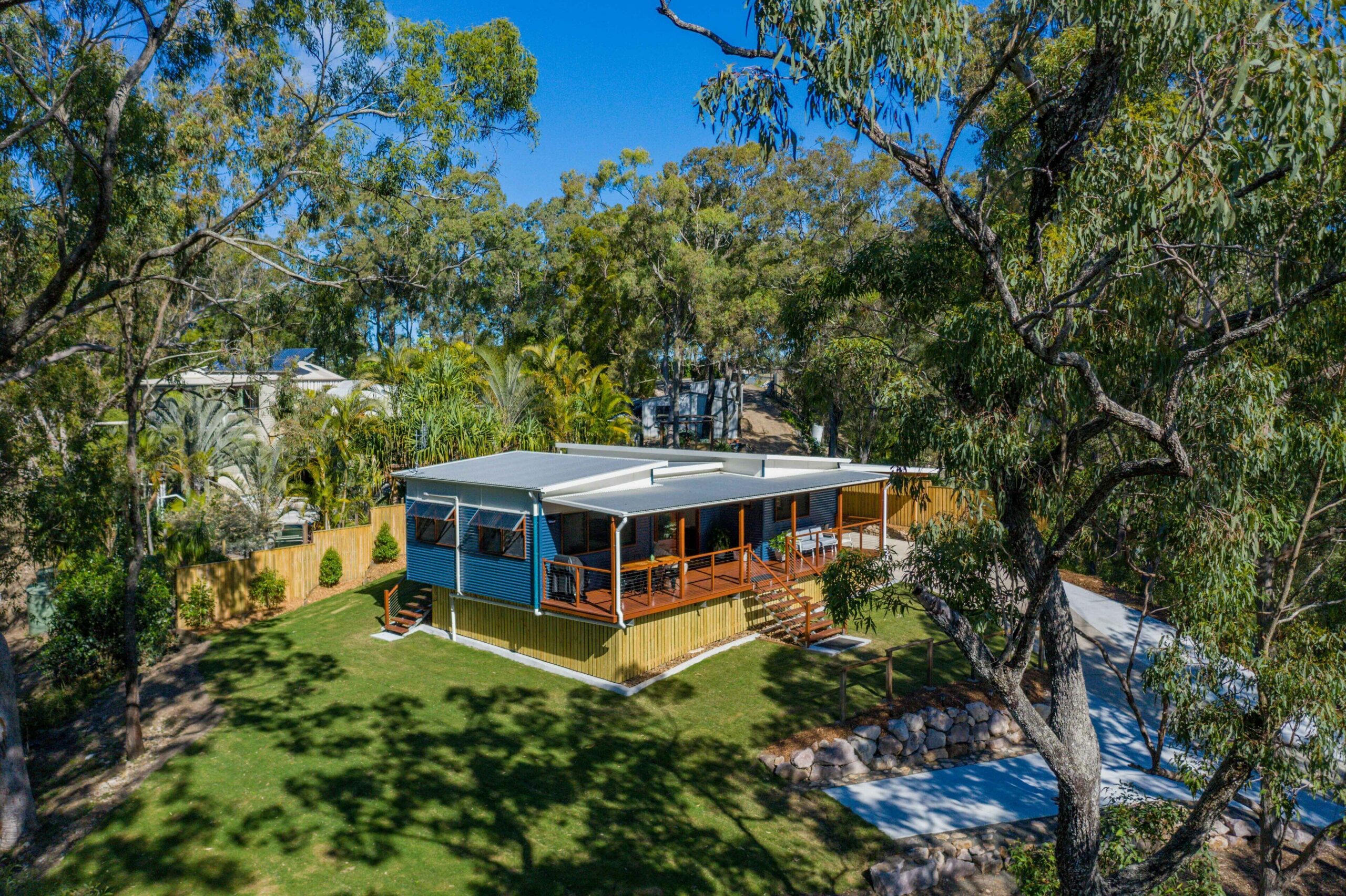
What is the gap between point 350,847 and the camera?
30.8 feet

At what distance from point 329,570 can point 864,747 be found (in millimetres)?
15214

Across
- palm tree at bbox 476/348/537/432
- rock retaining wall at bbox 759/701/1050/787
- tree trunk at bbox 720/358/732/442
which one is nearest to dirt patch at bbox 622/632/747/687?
rock retaining wall at bbox 759/701/1050/787

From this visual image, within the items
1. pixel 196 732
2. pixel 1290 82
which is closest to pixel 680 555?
pixel 196 732

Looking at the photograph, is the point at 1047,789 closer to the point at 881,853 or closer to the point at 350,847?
the point at 881,853

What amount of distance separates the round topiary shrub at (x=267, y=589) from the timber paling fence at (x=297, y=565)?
0.09 meters

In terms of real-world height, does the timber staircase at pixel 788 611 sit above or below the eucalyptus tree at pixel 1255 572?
below

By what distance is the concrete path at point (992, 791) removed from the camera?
10539 mm

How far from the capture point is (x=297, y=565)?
2016cm

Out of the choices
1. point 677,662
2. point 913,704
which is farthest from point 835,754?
point 677,662

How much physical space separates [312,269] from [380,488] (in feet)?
30.5

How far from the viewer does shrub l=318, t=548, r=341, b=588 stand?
20797 mm

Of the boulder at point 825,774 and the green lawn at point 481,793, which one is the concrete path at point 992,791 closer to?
the boulder at point 825,774

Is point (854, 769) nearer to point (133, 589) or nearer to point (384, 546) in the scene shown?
point (133, 589)

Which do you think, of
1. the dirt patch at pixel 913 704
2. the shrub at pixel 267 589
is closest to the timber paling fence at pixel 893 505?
the dirt patch at pixel 913 704
